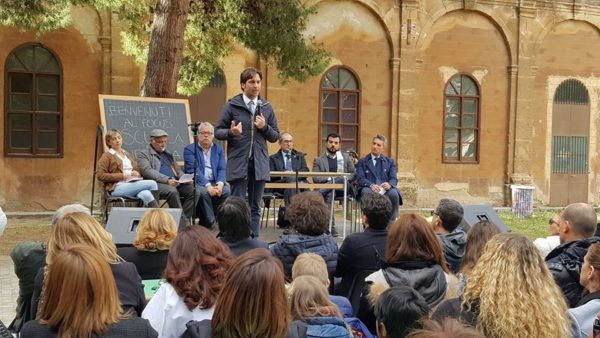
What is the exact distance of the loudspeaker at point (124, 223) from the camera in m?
5.35

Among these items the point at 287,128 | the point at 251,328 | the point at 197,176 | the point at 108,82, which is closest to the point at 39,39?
the point at 108,82

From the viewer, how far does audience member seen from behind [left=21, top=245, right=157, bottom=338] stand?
8.72 ft

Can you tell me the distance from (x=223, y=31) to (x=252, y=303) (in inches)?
392

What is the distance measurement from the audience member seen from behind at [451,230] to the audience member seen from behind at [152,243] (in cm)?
190

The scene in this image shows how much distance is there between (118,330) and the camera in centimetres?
276

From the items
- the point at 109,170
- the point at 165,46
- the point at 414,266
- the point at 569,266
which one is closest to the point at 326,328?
the point at 414,266

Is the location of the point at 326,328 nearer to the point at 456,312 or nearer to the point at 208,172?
the point at 456,312

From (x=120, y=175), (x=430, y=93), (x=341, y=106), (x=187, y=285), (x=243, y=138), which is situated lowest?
(x=187, y=285)

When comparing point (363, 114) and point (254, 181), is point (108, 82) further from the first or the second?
point (254, 181)

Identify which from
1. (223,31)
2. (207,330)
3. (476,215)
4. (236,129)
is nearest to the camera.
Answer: (207,330)

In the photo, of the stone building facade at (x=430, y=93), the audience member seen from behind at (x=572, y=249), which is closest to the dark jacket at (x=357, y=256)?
the audience member seen from behind at (x=572, y=249)

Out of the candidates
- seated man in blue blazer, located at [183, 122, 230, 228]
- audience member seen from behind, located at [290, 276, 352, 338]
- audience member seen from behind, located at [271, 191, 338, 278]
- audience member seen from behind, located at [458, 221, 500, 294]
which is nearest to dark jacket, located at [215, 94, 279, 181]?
seated man in blue blazer, located at [183, 122, 230, 228]

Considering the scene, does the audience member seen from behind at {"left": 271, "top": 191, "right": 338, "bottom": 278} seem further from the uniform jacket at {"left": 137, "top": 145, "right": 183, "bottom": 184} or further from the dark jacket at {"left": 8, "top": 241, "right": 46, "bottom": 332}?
the uniform jacket at {"left": 137, "top": 145, "right": 183, "bottom": 184}

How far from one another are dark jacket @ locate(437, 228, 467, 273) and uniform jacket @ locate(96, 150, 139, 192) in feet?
15.6
